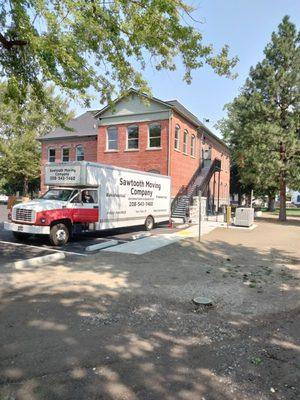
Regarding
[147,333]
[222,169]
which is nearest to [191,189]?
[222,169]

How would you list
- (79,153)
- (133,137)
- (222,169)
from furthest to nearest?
1. (222,169)
2. (79,153)
3. (133,137)

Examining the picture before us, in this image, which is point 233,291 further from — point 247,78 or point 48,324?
point 247,78

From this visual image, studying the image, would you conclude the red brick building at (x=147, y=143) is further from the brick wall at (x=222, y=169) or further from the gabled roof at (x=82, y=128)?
→ the brick wall at (x=222, y=169)

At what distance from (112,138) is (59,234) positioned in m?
18.1

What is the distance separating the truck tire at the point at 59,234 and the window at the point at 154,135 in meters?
15.7

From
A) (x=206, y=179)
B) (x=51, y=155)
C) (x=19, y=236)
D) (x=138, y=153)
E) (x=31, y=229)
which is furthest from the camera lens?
(x=51, y=155)

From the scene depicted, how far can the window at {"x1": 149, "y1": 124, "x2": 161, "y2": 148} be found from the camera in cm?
2778

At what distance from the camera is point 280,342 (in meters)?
5.16

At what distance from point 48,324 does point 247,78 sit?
27.6 m

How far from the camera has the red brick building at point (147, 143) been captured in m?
27.5

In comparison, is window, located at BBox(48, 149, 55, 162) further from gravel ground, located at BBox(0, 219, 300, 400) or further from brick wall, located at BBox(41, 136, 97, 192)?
gravel ground, located at BBox(0, 219, 300, 400)

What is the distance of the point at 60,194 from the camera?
47.8 ft

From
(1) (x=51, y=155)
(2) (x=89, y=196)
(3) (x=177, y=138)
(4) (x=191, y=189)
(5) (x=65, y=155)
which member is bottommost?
(2) (x=89, y=196)

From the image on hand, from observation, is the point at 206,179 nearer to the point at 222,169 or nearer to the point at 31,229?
the point at 222,169
